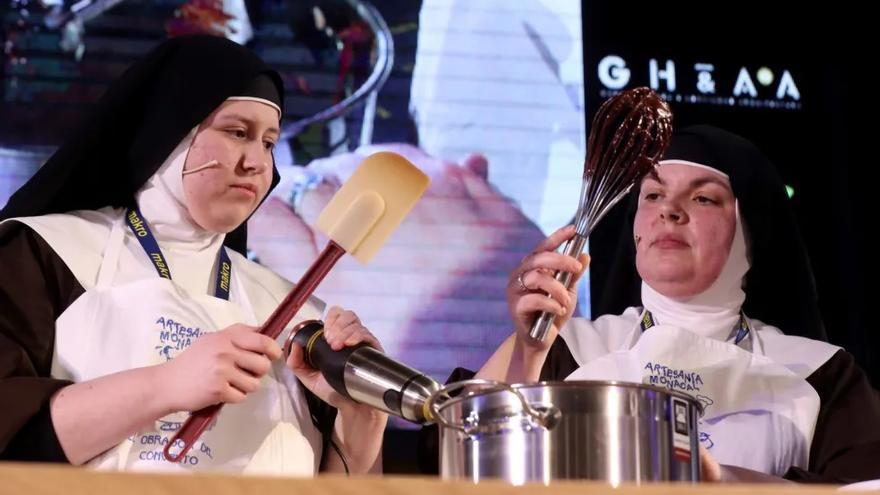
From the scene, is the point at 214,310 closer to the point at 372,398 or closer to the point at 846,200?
the point at 372,398

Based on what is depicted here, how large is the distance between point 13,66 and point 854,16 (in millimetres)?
2420

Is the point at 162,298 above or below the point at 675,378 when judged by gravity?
above

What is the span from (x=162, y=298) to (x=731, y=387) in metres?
1.25

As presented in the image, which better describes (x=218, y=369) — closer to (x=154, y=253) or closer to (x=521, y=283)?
(x=154, y=253)

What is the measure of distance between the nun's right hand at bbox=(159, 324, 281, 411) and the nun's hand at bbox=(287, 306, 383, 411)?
0.36 ft

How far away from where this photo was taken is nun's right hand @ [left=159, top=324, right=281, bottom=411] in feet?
7.54

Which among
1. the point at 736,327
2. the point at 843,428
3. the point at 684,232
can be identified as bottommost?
the point at 843,428

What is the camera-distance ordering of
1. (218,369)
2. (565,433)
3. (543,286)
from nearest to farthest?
(565,433) → (218,369) → (543,286)

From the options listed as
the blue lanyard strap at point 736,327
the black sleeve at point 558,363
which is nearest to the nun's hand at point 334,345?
the black sleeve at point 558,363

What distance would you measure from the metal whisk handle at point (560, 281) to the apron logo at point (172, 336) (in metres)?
0.65

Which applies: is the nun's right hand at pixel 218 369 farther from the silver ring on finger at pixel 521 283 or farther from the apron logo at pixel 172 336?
the silver ring on finger at pixel 521 283

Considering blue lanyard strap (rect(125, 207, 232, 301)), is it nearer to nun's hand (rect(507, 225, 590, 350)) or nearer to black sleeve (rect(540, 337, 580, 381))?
nun's hand (rect(507, 225, 590, 350))

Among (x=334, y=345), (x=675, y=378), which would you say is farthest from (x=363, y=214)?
(x=675, y=378)

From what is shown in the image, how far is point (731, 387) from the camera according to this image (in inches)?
117
